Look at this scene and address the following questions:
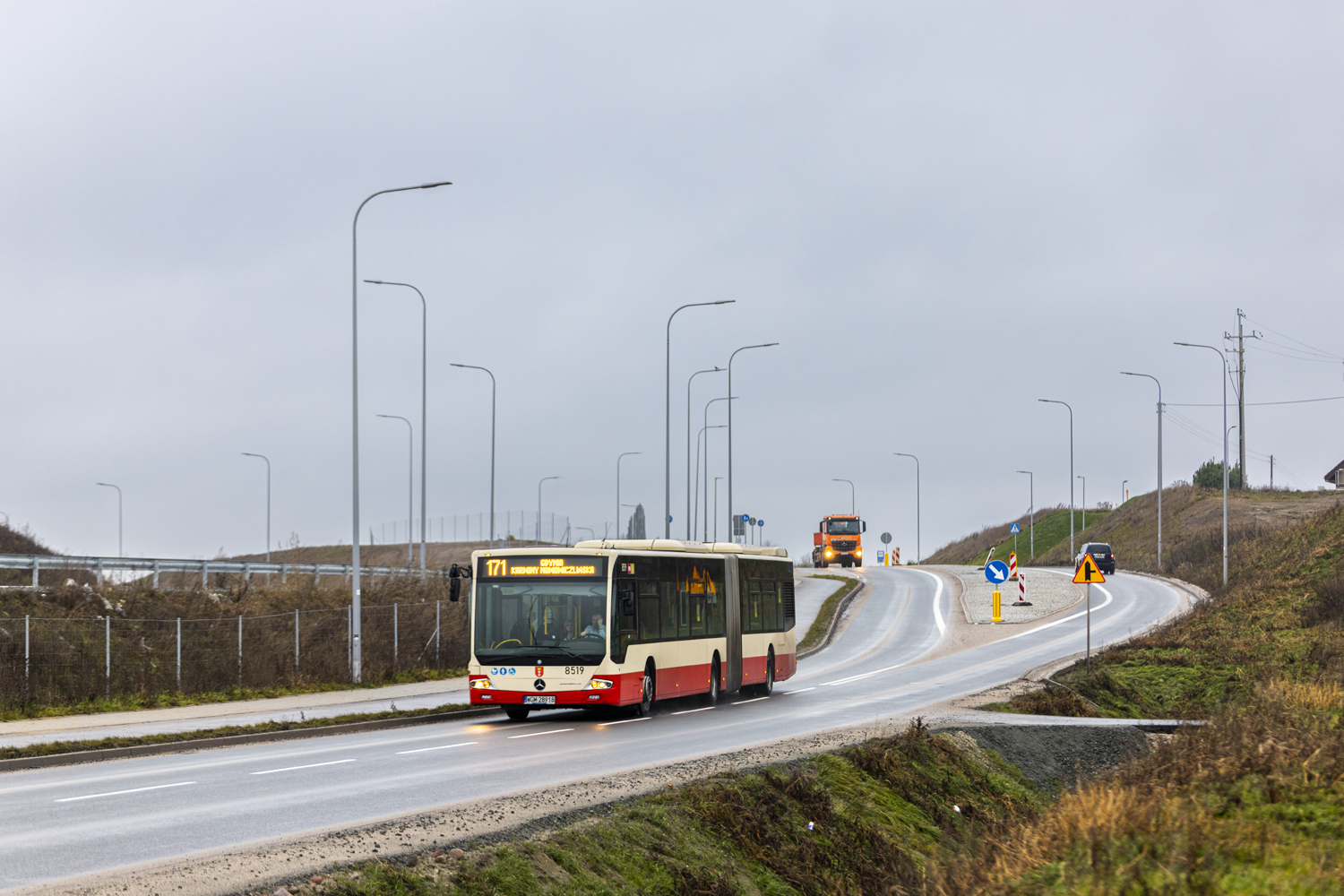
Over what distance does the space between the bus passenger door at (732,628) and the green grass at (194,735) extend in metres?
6.00

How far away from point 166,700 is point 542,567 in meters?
8.44

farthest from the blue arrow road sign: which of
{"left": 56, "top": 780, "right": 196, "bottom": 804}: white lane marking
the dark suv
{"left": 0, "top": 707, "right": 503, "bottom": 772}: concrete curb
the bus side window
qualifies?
{"left": 56, "top": 780, "right": 196, "bottom": 804}: white lane marking

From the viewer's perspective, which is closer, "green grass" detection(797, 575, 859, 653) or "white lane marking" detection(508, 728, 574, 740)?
"white lane marking" detection(508, 728, 574, 740)

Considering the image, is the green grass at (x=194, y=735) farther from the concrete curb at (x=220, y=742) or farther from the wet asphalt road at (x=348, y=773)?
the wet asphalt road at (x=348, y=773)

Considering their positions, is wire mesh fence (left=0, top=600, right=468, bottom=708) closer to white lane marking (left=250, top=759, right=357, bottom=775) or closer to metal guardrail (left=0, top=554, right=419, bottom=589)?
metal guardrail (left=0, top=554, right=419, bottom=589)

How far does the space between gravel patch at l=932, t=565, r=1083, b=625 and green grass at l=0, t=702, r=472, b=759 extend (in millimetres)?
33882

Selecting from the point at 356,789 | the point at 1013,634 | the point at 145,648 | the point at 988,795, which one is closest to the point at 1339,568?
the point at 1013,634

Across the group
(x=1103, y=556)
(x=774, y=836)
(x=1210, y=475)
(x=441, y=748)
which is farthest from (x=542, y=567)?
(x=1210, y=475)

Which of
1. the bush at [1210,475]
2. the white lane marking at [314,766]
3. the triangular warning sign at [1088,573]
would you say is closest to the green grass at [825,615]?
the triangular warning sign at [1088,573]

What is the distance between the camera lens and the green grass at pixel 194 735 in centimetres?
1715

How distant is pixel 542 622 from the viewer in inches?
865

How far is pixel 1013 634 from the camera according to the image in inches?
1896

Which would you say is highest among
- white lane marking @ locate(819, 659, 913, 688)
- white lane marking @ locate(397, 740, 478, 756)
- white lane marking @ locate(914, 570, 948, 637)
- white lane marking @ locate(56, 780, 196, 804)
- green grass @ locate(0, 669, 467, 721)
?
white lane marking @ locate(56, 780, 196, 804)

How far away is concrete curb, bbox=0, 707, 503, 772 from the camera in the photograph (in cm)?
1669
